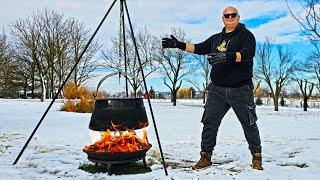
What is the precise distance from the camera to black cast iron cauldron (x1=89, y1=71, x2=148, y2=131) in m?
4.46

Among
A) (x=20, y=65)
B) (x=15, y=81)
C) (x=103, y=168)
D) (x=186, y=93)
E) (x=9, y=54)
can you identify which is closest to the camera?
(x=103, y=168)

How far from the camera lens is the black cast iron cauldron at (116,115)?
4.46 meters

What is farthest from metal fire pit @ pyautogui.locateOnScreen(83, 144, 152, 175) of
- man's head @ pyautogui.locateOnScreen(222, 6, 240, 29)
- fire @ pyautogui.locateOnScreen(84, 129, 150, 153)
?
man's head @ pyautogui.locateOnScreen(222, 6, 240, 29)

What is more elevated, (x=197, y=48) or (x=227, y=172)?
(x=197, y=48)

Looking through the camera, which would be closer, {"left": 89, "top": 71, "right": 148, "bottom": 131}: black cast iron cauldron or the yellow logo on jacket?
{"left": 89, "top": 71, "right": 148, "bottom": 131}: black cast iron cauldron

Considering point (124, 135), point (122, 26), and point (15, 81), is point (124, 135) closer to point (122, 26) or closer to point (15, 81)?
point (122, 26)

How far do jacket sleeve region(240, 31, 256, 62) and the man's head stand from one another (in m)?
0.24

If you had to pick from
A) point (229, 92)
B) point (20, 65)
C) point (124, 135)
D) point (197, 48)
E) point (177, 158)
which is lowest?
point (177, 158)

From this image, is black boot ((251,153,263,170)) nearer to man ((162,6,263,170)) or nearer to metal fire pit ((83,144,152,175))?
man ((162,6,263,170))

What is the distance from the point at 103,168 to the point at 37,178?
84cm

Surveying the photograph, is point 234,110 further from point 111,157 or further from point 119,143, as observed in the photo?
point 111,157

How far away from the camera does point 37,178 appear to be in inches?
161

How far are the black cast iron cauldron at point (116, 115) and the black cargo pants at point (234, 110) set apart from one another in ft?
3.02

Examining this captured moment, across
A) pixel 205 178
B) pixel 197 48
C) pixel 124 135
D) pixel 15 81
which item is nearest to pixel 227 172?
pixel 205 178
